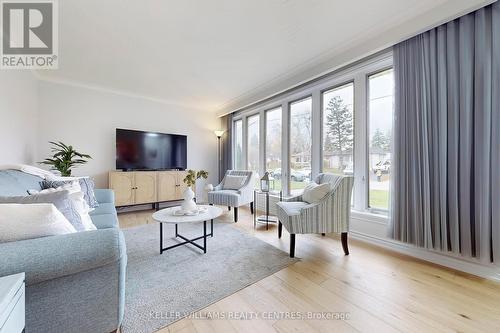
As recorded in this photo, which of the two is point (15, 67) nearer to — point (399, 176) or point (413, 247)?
point (399, 176)

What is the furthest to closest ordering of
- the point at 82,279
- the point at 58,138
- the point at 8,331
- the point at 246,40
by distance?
the point at 58,138, the point at 246,40, the point at 82,279, the point at 8,331

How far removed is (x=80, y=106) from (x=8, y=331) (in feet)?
13.6

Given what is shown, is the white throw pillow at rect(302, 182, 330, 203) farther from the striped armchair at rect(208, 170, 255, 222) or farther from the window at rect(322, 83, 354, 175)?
the striped armchair at rect(208, 170, 255, 222)

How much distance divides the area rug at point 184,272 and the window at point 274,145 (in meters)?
1.67

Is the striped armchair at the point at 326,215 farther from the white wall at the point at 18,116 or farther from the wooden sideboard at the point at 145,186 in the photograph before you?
the white wall at the point at 18,116

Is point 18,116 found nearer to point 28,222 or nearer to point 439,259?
point 28,222

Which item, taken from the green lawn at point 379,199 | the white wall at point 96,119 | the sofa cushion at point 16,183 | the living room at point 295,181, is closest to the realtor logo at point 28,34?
the living room at point 295,181

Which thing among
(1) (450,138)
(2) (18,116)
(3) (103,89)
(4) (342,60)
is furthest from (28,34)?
(1) (450,138)

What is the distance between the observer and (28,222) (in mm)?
958

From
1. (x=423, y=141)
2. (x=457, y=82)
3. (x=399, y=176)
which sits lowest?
(x=399, y=176)

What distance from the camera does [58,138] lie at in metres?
3.52

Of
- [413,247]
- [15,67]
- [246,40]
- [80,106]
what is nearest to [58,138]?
[80,106]

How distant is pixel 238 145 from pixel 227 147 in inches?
11.0

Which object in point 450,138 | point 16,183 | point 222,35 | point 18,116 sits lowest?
point 16,183
